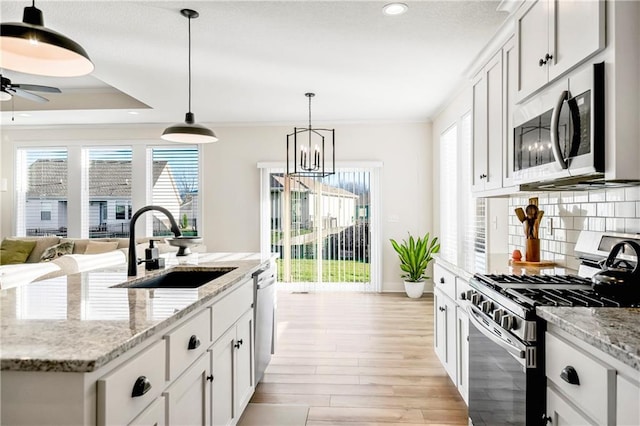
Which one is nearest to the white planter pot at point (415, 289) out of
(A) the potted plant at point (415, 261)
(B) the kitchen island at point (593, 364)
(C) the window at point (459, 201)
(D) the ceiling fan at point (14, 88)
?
(A) the potted plant at point (415, 261)

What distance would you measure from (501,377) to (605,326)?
0.66 m

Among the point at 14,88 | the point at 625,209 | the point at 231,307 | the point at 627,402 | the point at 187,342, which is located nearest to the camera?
the point at 627,402

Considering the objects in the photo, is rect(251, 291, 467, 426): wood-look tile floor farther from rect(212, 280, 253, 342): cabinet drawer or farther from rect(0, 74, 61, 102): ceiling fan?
rect(0, 74, 61, 102): ceiling fan

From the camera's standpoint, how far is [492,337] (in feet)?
5.83

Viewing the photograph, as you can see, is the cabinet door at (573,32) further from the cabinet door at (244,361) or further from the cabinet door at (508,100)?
the cabinet door at (244,361)

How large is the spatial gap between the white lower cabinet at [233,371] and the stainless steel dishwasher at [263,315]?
0.15 meters

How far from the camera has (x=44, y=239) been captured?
606cm

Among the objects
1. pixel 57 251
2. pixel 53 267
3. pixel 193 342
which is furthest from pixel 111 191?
pixel 193 342

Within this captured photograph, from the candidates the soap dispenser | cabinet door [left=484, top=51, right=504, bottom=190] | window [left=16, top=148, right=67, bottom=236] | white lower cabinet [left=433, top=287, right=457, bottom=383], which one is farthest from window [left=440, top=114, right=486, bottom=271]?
window [left=16, top=148, right=67, bottom=236]

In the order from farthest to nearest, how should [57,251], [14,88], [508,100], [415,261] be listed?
[415,261] → [57,251] → [14,88] → [508,100]

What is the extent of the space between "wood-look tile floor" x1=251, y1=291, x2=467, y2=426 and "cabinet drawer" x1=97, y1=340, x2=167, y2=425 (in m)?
1.47

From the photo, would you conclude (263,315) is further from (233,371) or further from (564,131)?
(564,131)

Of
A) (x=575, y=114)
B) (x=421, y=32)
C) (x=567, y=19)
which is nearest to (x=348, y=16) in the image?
(x=421, y=32)

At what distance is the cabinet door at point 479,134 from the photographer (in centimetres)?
296
